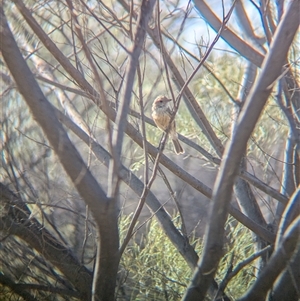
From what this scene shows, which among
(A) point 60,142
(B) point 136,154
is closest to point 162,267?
(B) point 136,154

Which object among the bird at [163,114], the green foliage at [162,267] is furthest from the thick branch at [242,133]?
the bird at [163,114]

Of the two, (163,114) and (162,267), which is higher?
(163,114)

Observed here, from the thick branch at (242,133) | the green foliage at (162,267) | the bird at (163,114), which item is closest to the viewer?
the thick branch at (242,133)

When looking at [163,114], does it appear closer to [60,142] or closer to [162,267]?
[162,267]

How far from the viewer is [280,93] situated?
419cm

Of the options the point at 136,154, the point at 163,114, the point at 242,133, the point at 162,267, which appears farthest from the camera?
the point at 136,154

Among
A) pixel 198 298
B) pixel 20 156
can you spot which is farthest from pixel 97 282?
pixel 20 156

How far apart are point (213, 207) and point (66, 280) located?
2264 mm

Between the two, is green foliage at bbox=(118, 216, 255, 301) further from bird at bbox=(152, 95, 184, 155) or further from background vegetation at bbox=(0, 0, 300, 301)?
bird at bbox=(152, 95, 184, 155)

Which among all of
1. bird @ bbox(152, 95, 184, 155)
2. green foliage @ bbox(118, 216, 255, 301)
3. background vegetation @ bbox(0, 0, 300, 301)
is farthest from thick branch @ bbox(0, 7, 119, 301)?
bird @ bbox(152, 95, 184, 155)

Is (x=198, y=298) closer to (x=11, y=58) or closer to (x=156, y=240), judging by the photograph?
(x=11, y=58)

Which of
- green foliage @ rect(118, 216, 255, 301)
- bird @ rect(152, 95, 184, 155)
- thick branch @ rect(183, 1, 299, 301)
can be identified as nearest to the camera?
thick branch @ rect(183, 1, 299, 301)

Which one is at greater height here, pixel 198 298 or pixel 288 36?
pixel 288 36

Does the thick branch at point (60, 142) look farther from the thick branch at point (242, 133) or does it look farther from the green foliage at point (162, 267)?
the green foliage at point (162, 267)
